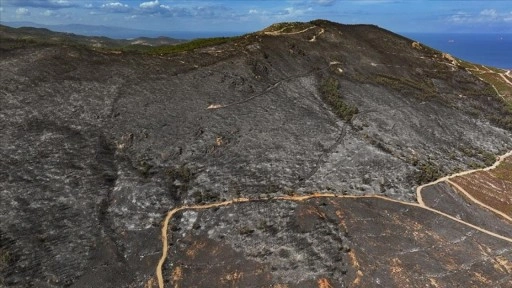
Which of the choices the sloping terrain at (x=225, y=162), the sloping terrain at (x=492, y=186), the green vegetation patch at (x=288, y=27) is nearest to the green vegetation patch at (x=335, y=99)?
the sloping terrain at (x=225, y=162)

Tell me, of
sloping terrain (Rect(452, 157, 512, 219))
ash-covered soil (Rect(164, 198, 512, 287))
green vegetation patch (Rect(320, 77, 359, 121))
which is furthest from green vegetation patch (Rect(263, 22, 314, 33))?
ash-covered soil (Rect(164, 198, 512, 287))

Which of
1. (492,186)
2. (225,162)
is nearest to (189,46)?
(225,162)

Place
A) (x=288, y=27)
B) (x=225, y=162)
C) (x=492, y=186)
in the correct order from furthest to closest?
(x=288, y=27), (x=492, y=186), (x=225, y=162)

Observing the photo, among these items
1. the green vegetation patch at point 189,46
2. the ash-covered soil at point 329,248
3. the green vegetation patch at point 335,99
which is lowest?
the ash-covered soil at point 329,248

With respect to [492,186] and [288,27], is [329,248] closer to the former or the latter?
[492,186]

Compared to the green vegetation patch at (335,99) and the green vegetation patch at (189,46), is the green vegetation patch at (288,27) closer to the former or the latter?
the green vegetation patch at (189,46)

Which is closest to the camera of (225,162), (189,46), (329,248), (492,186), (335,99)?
(329,248)
